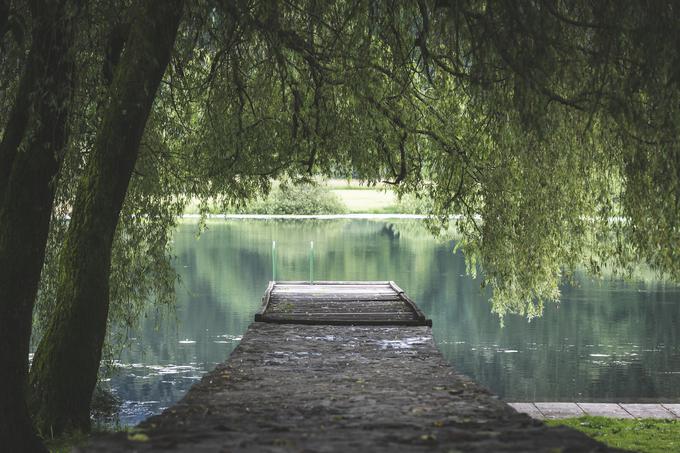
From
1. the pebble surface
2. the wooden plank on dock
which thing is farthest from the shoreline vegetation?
the pebble surface

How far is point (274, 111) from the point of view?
11.3 metres

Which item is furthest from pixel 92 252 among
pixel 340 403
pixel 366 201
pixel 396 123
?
pixel 366 201

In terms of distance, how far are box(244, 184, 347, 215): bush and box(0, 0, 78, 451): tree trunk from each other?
52717mm

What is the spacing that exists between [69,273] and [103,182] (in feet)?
2.82

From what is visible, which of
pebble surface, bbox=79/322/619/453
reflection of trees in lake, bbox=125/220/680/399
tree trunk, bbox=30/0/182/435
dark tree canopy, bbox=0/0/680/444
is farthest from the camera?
reflection of trees in lake, bbox=125/220/680/399

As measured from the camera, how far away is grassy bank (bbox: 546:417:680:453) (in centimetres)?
1030

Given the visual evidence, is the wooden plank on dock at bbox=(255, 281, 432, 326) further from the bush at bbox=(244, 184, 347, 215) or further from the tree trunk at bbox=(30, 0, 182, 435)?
the bush at bbox=(244, 184, 347, 215)

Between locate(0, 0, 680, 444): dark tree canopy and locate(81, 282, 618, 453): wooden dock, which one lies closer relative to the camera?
locate(81, 282, 618, 453): wooden dock

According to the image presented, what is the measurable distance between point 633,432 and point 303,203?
51.6 m

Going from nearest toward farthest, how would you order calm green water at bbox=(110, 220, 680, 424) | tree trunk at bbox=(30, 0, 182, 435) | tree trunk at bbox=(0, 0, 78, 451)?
tree trunk at bbox=(0, 0, 78, 451)
tree trunk at bbox=(30, 0, 182, 435)
calm green water at bbox=(110, 220, 680, 424)

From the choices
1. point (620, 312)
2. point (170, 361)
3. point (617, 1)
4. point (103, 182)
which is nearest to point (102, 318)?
point (103, 182)

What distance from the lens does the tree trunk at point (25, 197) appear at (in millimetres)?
7125

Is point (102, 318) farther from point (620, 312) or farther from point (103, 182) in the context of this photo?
point (620, 312)

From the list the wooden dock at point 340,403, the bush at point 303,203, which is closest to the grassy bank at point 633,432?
the wooden dock at point 340,403
